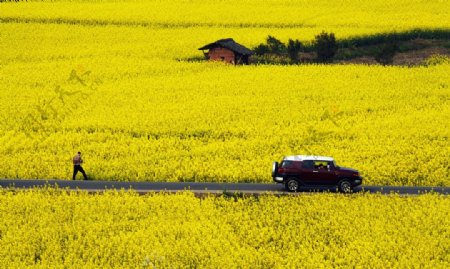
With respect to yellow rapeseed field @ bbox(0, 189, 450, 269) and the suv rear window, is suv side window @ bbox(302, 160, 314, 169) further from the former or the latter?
yellow rapeseed field @ bbox(0, 189, 450, 269)

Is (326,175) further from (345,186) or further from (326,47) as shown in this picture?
(326,47)

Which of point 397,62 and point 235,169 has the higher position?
point 397,62

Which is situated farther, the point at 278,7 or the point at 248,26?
the point at 278,7

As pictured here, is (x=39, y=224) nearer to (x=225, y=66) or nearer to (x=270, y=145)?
(x=270, y=145)

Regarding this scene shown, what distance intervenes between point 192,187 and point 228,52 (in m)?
32.3

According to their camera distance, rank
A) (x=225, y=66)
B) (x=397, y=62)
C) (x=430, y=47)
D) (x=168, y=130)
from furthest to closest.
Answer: (x=430, y=47)
(x=397, y=62)
(x=225, y=66)
(x=168, y=130)

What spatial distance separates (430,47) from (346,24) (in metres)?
11.4

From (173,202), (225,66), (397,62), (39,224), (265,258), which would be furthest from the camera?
(397,62)

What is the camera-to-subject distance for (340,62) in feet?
203

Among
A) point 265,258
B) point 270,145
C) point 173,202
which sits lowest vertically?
point 265,258

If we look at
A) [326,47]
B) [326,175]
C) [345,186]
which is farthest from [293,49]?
[345,186]

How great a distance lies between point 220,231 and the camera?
24875 mm

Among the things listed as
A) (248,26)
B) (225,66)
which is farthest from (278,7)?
(225,66)

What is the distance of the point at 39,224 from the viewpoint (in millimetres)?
25094
